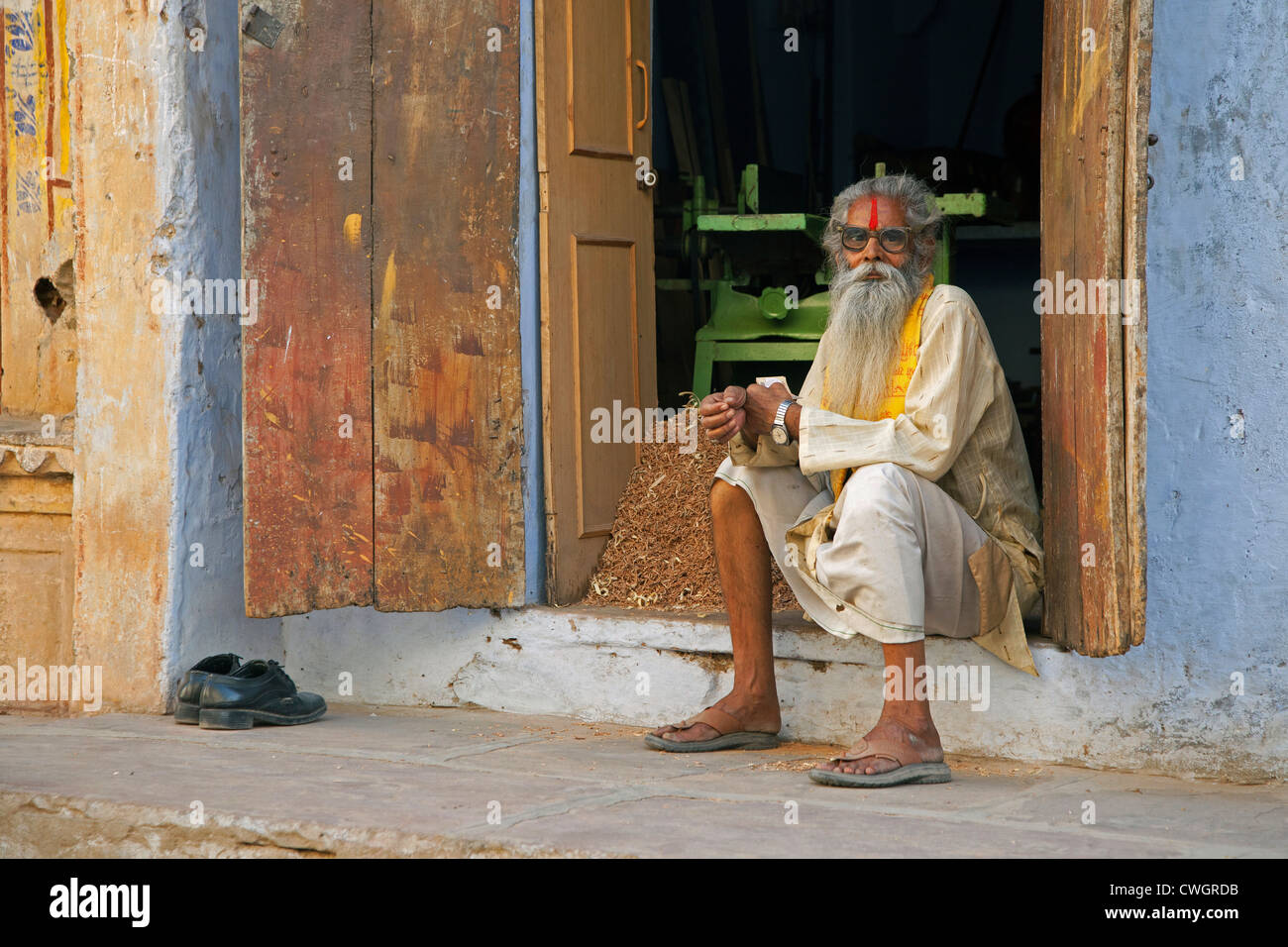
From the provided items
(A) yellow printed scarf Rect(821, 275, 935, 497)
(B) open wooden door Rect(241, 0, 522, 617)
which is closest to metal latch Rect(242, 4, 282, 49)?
(B) open wooden door Rect(241, 0, 522, 617)

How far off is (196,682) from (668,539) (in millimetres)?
1534

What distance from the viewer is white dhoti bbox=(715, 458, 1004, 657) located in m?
3.32

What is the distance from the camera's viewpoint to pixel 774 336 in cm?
564

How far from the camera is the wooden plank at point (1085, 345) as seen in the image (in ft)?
10.6

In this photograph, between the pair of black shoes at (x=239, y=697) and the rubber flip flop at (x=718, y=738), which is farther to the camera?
the pair of black shoes at (x=239, y=697)

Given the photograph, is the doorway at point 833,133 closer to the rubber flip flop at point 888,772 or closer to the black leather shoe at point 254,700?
the black leather shoe at point 254,700

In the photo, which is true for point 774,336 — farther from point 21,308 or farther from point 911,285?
point 21,308

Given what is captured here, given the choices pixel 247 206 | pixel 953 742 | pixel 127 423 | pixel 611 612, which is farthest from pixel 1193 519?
pixel 127 423

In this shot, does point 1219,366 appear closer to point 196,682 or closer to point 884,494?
point 884,494

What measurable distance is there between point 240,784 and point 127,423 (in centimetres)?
160

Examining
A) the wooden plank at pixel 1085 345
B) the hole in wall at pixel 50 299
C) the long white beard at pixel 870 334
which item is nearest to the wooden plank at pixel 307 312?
the hole in wall at pixel 50 299

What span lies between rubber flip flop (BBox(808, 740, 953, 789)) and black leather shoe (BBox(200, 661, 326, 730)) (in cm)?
177

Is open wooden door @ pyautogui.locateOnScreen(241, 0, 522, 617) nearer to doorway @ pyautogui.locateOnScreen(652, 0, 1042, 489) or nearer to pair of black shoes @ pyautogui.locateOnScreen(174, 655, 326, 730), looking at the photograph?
pair of black shoes @ pyautogui.locateOnScreen(174, 655, 326, 730)

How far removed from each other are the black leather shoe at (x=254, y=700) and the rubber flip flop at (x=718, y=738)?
1.20 meters
